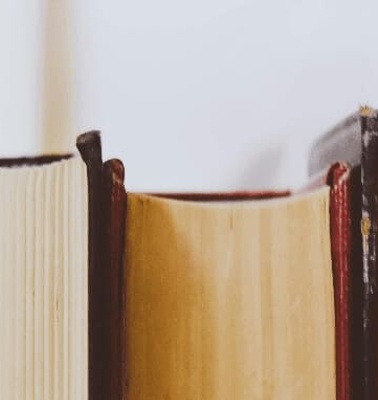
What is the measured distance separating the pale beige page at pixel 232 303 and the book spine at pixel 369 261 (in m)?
0.03

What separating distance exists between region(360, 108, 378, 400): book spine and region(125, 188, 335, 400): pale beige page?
26 mm

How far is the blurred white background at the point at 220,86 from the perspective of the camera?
73 centimetres

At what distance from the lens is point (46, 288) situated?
444 mm

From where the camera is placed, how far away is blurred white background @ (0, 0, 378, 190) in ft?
2.40

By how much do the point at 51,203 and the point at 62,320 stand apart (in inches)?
2.5

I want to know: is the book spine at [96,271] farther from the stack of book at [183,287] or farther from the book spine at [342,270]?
the book spine at [342,270]

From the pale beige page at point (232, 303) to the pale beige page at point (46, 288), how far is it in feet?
0.22

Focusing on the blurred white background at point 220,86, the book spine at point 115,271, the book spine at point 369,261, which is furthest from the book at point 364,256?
the blurred white background at point 220,86

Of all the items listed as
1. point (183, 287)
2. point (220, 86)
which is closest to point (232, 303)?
point (183, 287)

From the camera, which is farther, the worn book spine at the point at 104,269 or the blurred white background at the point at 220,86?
the blurred white background at the point at 220,86

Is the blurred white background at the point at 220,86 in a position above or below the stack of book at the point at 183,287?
above

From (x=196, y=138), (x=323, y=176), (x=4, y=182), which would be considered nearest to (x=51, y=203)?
(x=4, y=182)

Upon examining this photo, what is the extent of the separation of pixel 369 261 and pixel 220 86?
1.04ft

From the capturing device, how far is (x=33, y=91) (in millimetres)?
750
